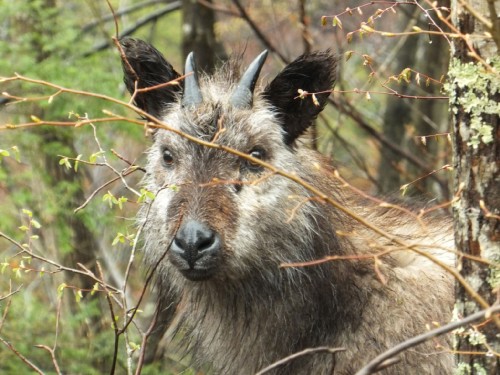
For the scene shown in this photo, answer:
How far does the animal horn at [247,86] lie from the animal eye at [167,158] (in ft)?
1.72

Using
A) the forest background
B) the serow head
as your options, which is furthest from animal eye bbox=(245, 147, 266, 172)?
the forest background

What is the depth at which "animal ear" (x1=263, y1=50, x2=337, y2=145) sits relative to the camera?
18.5 feet

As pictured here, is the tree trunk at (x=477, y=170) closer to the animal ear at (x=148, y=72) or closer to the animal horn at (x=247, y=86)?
the animal horn at (x=247, y=86)

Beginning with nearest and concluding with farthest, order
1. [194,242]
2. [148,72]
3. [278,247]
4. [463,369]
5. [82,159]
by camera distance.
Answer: [463,369] < [194,242] < [278,247] < [148,72] < [82,159]

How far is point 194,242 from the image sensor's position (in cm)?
487

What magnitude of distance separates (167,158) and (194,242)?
1.07m

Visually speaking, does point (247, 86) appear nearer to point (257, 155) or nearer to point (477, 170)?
point (257, 155)

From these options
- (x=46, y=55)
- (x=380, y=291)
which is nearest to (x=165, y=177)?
(x=380, y=291)

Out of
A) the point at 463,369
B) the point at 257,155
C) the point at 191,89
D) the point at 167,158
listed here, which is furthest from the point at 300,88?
the point at 463,369

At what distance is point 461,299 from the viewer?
4117 mm

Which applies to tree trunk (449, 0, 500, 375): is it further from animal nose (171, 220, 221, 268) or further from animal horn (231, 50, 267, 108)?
animal horn (231, 50, 267, 108)

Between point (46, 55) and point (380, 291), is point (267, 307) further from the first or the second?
point (46, 55)

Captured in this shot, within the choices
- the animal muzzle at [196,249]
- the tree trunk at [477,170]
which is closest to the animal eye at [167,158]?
the animal muzzle at [196,249]

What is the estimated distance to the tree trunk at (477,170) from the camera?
3838 millimetres
